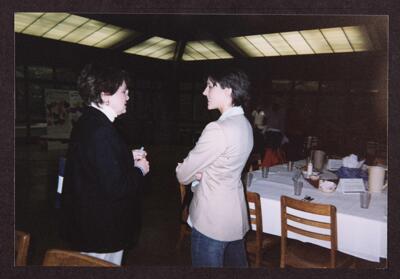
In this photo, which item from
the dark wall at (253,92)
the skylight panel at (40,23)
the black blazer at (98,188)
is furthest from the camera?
the dark wall at (253,92)

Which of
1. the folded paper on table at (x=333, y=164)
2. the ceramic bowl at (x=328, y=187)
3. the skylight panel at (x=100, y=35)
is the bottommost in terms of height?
the ceramic bowl at (x=328, y=187)

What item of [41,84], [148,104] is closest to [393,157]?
[41,84]

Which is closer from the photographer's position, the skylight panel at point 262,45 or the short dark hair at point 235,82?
the short dark hair at point 235,82

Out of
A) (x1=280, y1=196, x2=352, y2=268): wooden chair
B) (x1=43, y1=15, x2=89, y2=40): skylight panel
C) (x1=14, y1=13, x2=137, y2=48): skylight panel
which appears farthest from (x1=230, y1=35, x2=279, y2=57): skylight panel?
(x1=280, y1=196, x2=352, y2=268): wooden chair

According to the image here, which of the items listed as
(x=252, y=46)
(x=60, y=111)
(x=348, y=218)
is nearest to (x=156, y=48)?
(x=252, y=46)

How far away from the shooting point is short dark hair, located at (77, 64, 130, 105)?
65.4 inches

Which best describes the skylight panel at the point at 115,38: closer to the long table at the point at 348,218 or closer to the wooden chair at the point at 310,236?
the long table at the point at 348,218

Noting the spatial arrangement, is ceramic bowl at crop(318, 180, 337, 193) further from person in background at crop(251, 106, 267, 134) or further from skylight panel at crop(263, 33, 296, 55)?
skylight panel at crop(263, 33, 296, 55)

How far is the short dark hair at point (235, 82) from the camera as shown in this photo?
5.78ft

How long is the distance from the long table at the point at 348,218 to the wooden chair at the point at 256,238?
0.08 meters

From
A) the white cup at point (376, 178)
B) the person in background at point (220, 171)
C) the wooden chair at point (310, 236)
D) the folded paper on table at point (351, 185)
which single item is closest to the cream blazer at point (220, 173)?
the person in background at point (220, 171)

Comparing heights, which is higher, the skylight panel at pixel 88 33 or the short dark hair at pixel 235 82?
the skylight panel at pixel 88 33

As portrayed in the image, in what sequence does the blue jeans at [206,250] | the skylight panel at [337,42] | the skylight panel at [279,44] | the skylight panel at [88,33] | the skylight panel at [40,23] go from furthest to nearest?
the skylight panel at [279,44] → the skylight panel at [337,42] → the skylight panel at [88,33] → the skylight panel at [40,23] → the blue jeans at [206,250]

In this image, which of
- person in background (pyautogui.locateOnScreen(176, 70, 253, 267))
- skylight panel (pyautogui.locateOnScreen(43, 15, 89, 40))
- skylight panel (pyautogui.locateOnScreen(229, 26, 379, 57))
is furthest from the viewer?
skylight panel (pyautogui.locateOnScreen(229, 26, 379, 57))
